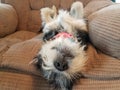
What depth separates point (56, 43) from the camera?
76 centimetres

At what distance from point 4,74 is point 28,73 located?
108 millimetres

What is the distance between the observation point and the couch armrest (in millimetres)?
1395

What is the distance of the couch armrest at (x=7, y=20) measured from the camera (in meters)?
1.40

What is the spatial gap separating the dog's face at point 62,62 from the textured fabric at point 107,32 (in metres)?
0.17

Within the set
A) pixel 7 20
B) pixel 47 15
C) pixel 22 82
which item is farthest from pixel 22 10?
pixel 22 82

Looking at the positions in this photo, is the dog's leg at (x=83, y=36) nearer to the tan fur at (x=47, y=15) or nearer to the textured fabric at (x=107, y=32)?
the textured fabric at (x=107, y=32)

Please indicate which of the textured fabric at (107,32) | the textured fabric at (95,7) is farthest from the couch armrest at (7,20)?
the textured fabric at (107,32)

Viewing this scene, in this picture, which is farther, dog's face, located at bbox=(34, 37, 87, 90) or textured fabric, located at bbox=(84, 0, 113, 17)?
textured fabric, located at bbox=(84, 0, 113, 17)

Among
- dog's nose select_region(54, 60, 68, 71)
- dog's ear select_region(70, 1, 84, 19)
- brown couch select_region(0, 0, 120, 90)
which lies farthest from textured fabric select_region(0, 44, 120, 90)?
dog's ear select_region(70, 1, 84, 19)

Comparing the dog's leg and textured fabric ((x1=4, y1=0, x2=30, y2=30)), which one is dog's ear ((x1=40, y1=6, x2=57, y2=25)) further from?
textured fabric ((x1=4, y1=0, x2=30, y2=30))

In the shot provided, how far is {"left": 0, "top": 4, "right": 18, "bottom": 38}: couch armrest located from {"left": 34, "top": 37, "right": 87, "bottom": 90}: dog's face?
727 mm

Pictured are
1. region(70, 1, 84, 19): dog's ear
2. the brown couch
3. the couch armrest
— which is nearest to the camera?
the brown couch

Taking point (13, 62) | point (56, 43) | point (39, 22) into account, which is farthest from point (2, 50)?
point (39, 22)

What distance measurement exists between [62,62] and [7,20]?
2.89 feet
